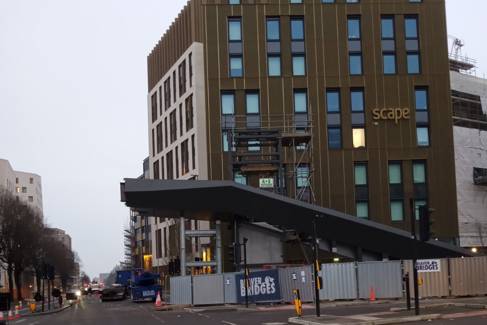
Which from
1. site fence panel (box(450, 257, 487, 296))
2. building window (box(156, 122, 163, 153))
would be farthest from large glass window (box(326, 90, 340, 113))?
site fence panel (box(450, 257, 487, 296))

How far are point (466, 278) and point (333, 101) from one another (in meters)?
29.1

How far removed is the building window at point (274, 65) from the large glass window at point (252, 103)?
7.64 feet

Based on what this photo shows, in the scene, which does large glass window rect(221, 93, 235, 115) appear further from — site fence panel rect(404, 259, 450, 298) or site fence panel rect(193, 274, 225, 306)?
site fence panel rect(404, 259, 450, 298)

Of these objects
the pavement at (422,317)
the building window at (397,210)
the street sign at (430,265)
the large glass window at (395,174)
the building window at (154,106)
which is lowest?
the pavement at (422,317)

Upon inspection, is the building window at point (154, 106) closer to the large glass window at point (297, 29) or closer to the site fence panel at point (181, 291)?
the large glass window at point (297, 29)

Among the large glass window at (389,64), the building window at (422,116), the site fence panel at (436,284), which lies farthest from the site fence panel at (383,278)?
the large glass window at (389,64)

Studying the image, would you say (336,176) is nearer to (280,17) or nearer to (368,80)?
(368,80)

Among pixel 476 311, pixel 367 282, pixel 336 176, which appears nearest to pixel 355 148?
pixel 336 176

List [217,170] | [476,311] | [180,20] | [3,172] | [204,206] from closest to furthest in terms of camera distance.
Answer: [476,311] → [204,206] → [217,170] → [180,20] → [3,172]

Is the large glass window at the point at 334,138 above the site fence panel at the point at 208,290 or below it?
above

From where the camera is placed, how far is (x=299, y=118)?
62.5m

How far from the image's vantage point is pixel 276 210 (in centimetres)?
4431

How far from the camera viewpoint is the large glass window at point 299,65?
63781mm

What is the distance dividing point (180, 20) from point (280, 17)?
1204 cm
